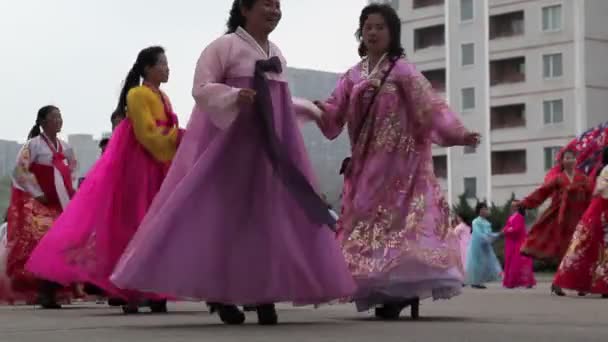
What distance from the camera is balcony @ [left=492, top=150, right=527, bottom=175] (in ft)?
226

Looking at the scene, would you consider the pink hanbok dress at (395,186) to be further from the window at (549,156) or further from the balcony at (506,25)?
the balcony at (506,25)

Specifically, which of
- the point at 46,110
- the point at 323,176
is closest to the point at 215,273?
the point at 323,176

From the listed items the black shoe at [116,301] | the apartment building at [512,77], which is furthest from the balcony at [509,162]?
the black shoe at [116,301]

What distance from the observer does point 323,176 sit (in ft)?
40.7

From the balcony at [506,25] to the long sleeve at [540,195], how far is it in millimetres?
52103

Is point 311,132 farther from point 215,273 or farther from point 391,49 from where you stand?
point 215,273

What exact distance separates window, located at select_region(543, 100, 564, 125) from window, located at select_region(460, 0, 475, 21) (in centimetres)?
617

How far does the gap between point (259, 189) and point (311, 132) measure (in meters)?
2.99

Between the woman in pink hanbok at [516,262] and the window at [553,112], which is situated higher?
the window at [553,112]

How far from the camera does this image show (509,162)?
229 feet

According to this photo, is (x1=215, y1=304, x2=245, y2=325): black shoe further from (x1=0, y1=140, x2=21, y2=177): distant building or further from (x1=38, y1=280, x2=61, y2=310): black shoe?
(x1=0, y1=140, x2=21, y2=177): distant building

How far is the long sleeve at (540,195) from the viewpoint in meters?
16.6

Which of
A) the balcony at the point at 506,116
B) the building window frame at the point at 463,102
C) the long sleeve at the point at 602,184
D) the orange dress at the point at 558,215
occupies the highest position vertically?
the building window frame at the point at 463,102

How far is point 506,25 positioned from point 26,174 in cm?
5665
